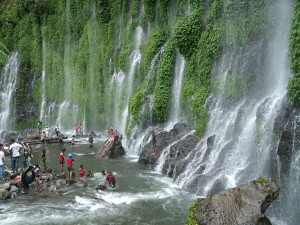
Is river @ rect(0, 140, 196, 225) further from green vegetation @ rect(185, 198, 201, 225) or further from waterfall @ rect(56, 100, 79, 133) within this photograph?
waterfall @ rect(56, 100, 79, 133)

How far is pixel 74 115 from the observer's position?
1905 inches

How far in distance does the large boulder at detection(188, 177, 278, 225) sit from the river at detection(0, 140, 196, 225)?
4.19 m

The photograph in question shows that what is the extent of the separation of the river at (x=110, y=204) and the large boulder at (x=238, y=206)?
4.19 metres

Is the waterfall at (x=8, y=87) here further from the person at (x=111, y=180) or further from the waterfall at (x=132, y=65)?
the person at (x=111, y=180)

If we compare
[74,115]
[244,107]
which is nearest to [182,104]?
[244,107]

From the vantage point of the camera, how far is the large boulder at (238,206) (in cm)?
1220

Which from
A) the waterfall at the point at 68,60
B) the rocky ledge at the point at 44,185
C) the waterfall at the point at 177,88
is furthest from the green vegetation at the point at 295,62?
the waterfall at the point at 68,60

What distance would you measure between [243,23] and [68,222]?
16.8 metres

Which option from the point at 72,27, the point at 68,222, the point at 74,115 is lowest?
the point at 68,222

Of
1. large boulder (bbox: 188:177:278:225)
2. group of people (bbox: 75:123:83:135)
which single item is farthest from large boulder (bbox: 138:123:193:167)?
group of people (bbox: 75:123:83:135)

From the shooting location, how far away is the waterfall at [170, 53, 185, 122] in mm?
30828

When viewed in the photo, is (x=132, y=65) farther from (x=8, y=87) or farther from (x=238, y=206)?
(x=238, y=206)

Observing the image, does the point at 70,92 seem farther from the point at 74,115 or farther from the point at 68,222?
the point at 68,222

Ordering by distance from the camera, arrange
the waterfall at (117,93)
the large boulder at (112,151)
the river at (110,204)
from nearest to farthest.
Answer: the river at (110,204)
the large boulder at (112,151)
the waterfall at (117,93)
